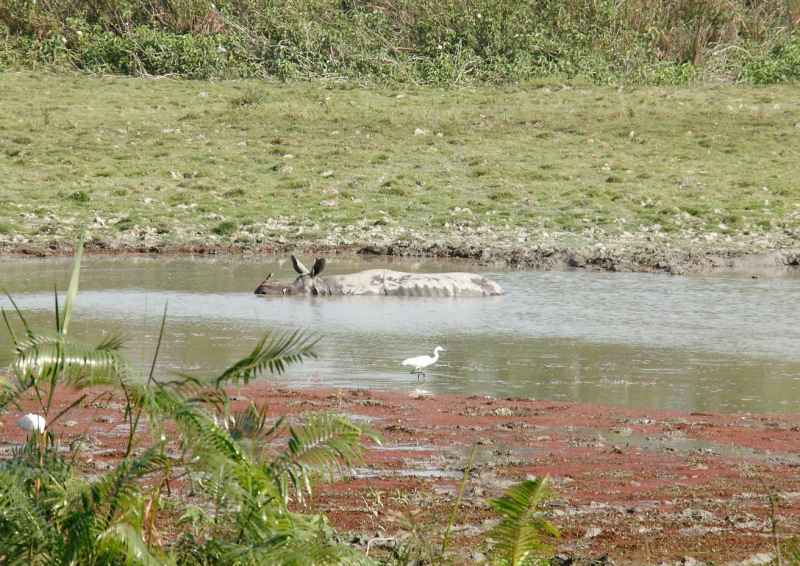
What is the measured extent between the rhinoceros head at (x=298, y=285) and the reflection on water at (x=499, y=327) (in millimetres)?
162

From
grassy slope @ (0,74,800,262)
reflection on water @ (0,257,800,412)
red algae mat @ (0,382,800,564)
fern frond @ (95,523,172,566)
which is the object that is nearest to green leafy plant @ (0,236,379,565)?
fern frond @ (95,523,172,566)

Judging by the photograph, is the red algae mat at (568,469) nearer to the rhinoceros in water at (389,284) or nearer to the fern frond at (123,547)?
the fern frond at (123,547)

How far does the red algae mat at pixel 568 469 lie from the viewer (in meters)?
4.62

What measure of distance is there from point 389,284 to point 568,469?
25.1 feet

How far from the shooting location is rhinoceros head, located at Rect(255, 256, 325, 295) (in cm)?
1293

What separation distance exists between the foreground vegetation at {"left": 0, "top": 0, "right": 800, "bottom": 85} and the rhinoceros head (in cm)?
1428

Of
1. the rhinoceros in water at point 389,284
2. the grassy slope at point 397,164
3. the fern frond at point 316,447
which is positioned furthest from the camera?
the grassy slope at point 397,164

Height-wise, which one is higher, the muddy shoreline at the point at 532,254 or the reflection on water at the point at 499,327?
the muddy shoreline at the point at 532,254

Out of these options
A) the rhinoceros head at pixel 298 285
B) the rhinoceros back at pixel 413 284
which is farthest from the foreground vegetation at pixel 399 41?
the rhinoceros head at pixel 298 285

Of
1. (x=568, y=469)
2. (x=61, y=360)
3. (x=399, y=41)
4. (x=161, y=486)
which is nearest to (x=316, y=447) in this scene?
(x=161, y=486)

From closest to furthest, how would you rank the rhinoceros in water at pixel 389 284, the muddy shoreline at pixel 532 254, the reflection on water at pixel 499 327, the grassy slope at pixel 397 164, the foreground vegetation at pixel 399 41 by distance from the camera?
the reflection on water at pixel 499 327 < the rhinoceros in water at pixel 389 284 < the muddy shoreline at pixel 532 254 < the grassy slope at pixel 397 164 < the foreground vegetation at pixel 399 41

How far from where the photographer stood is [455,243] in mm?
16422

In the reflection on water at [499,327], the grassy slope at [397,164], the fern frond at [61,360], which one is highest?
the grassy slope at [397,164]

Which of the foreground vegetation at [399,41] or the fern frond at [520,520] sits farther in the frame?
→ the foreground vegetation at [399,41]
